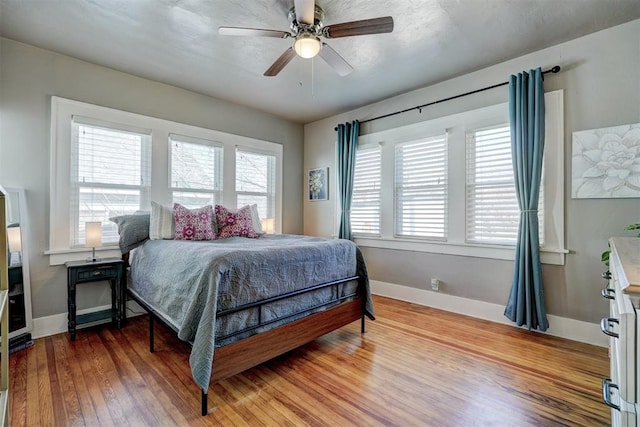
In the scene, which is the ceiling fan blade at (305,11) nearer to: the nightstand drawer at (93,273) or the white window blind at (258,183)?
the white window blind at (258,183)

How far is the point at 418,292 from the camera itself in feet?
12.3

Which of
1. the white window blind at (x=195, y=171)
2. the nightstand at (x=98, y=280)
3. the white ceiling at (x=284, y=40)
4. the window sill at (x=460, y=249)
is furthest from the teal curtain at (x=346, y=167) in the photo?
the nightstand at (x=98, y=280)

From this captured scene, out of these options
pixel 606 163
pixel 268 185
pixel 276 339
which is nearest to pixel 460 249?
pixel 606 163

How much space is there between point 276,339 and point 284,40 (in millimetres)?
2522

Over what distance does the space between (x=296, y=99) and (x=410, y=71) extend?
1.56m

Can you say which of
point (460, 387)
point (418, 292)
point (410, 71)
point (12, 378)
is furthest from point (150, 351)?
point (410, 71)

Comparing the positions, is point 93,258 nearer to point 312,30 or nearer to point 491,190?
point 312,30

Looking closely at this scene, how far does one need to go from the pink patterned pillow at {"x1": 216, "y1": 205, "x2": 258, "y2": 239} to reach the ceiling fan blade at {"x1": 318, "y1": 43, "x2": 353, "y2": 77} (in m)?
2.03

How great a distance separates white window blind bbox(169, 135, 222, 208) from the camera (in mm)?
3650

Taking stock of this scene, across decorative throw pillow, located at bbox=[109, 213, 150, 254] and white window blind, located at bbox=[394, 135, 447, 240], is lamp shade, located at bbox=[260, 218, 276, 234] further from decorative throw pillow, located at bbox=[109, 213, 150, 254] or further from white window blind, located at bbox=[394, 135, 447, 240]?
white window blind, located at bbox=[394, 135, 447, 240]

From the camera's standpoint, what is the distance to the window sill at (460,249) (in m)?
2.75

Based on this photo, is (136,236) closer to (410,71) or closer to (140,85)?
(140,85)

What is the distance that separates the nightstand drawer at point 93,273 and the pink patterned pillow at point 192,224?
2.23ft

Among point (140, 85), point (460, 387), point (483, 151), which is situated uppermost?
point (140, 85)
